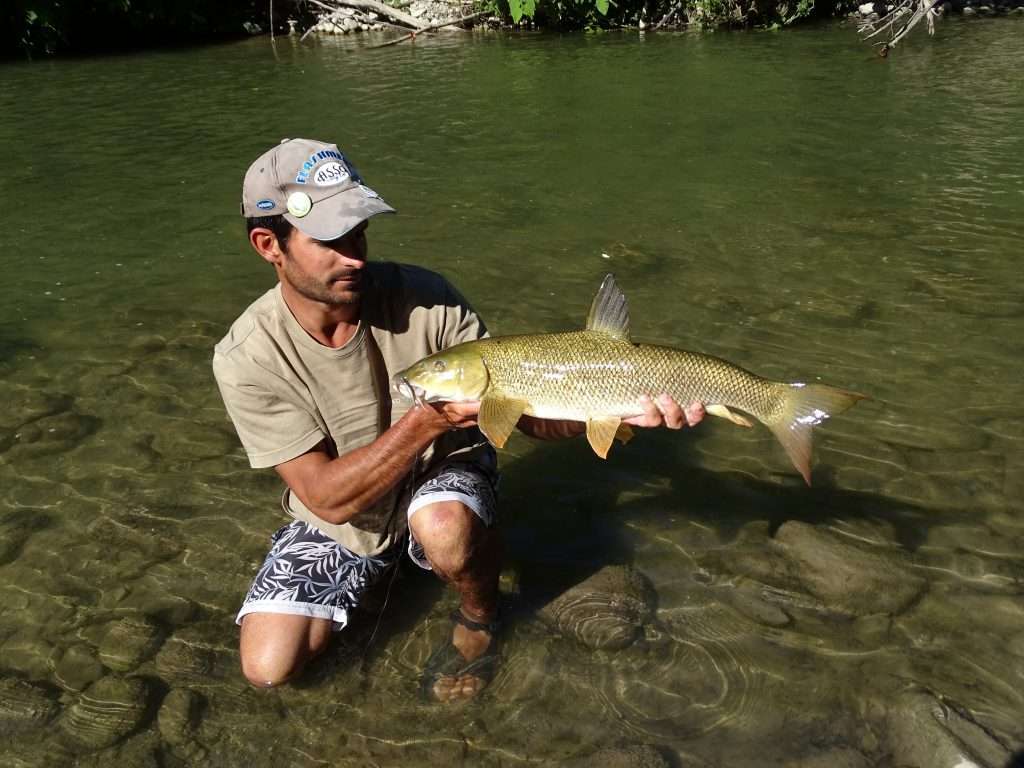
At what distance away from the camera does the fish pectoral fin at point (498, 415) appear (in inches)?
114

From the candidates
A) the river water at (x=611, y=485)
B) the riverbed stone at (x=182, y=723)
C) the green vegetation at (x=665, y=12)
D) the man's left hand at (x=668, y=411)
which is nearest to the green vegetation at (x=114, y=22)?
the green vegetation at (x=665, y=12)

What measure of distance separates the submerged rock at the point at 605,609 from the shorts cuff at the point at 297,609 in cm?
82

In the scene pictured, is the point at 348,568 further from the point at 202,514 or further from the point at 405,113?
the point at 405,113

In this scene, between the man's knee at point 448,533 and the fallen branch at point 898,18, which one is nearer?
the man's knee at point 448,533

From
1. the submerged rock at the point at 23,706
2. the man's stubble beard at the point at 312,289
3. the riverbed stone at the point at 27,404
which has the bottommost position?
the submerged rock at the point at 23,706

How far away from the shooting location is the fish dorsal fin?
3.06 metres

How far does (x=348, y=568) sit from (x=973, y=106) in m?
11.6

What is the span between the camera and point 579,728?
318cm

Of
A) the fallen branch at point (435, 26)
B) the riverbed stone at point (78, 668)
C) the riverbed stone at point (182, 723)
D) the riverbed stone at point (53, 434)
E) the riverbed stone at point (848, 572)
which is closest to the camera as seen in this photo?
the riverbed stone at point (182, 723)

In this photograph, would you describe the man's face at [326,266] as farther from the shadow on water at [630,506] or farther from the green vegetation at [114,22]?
the green vegetation at [114,22]

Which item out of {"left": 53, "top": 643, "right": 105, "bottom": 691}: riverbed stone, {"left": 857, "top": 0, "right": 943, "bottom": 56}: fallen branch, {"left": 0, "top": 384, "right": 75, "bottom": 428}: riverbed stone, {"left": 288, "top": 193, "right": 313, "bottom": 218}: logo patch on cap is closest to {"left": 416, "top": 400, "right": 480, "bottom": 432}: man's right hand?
{"left": 288, "top": 193, "right": 313, "bottom": 218}: logo patch on cap

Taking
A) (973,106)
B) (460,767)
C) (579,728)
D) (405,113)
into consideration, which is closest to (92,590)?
(460,767)

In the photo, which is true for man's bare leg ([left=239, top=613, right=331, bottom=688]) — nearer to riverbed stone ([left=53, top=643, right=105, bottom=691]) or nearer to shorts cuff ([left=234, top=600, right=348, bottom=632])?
shorts cuff ([left=234, top=600, right=348, bottom=632])

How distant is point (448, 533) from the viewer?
3.20m
